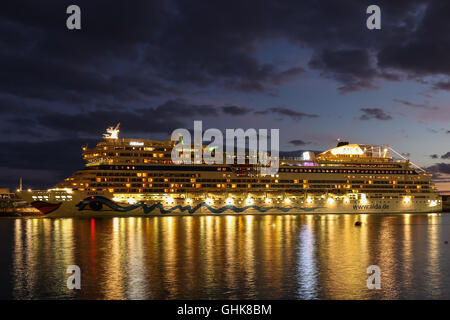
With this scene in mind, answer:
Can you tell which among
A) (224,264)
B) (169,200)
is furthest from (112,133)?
(224,264)

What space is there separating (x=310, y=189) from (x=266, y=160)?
13.3 metres

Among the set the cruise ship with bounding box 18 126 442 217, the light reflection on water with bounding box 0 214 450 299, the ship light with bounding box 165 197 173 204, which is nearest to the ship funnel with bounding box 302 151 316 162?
the cruise ship with bounding box 18 126 442 217

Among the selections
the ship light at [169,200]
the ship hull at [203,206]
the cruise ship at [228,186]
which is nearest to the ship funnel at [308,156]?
the cruise ship at [228,186]

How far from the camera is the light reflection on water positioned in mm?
33031

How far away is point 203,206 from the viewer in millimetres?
109688

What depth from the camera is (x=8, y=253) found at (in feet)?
167

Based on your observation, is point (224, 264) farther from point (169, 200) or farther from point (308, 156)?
point (308, 156)

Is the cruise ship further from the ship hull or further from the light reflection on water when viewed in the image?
the light reflection on water

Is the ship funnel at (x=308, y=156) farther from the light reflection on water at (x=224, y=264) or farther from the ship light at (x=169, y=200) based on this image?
the light reflection on water at (x=224, y=264)

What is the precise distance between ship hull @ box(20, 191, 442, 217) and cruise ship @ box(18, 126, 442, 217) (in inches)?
7.8

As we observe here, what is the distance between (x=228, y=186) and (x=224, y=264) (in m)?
70.5

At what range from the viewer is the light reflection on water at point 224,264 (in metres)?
33.0
